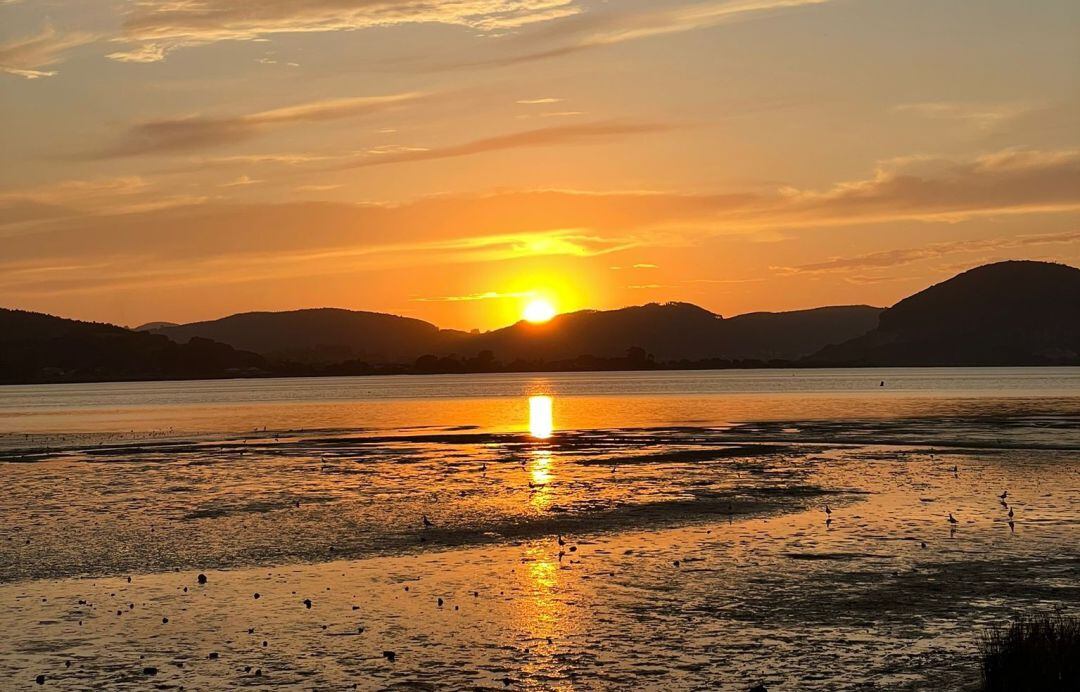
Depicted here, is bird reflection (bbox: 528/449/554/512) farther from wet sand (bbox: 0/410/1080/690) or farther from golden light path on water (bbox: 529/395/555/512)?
wet sand (bbox: 0/410/1080/690)

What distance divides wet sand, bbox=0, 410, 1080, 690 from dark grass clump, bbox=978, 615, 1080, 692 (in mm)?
697

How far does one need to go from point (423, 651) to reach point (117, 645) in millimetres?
5660

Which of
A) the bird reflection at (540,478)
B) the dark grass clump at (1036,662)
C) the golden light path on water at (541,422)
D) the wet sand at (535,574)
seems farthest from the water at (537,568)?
the golden light path on water at (541,422)

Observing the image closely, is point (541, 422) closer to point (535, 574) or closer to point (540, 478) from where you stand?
point (540, 478)

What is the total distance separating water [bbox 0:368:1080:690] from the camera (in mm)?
17984

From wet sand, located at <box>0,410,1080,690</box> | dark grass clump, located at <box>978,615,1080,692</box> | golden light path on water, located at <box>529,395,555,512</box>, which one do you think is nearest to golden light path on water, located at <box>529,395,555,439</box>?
golden light path on water, located at <box>529,395,555,512</box>

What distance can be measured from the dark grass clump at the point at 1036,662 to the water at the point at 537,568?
2.54 ft

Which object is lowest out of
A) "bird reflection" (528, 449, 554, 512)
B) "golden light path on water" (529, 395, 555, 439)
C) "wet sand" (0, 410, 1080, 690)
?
"wet sand" (0, 410, 1080, 690)

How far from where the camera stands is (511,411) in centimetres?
12975

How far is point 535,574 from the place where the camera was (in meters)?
25.5

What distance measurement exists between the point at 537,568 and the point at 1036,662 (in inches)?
514

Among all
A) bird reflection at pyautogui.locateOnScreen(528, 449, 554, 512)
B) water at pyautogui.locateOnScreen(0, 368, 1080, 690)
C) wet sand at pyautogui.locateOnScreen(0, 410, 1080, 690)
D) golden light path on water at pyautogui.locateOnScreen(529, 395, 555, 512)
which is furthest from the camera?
golden light path on water at pyautogui.locateOnScreen(529, 395, 555, 512)

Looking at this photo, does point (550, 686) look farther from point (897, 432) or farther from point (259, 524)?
point (897, 432)

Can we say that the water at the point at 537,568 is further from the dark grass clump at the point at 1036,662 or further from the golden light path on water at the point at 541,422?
the golden light path on water at the point at 541,422
